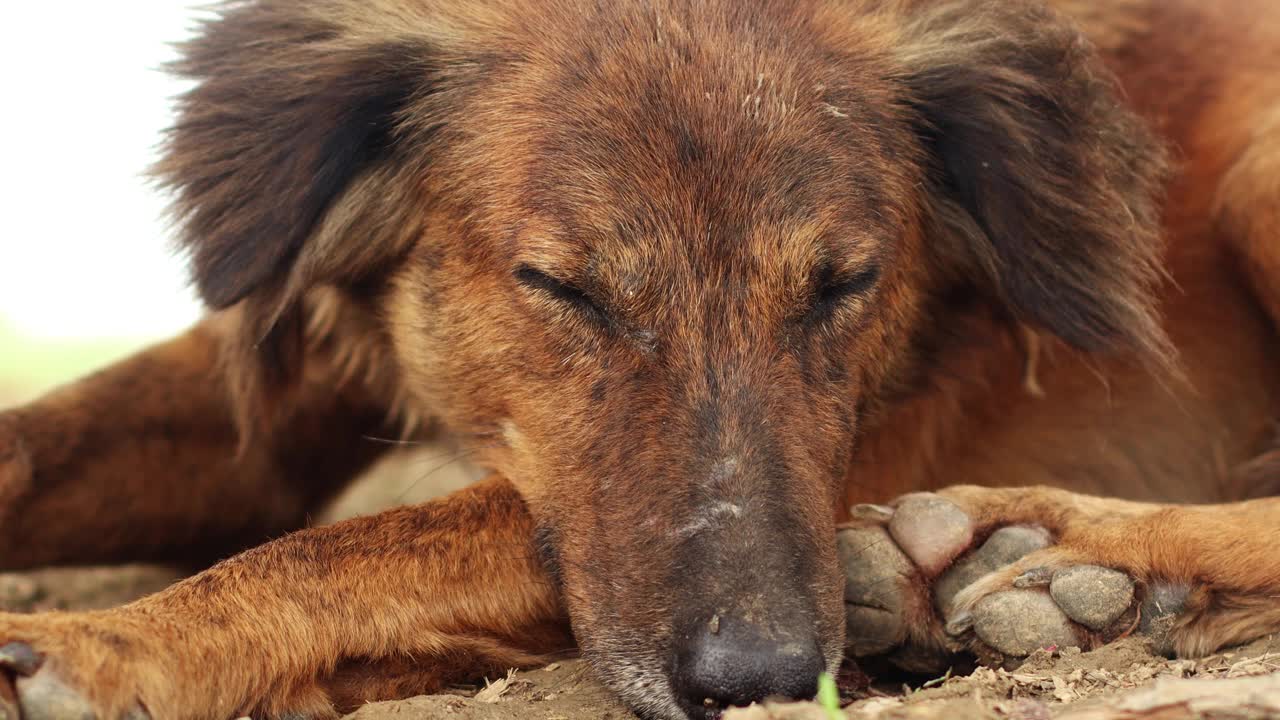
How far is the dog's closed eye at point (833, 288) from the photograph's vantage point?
2859mm

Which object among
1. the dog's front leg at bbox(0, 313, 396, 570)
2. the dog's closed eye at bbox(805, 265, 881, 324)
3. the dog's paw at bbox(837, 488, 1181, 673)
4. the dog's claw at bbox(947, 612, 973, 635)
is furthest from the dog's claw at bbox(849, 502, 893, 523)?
the dog's front leg at bbox(0, 313, 396, 570)

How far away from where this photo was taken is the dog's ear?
316 cm

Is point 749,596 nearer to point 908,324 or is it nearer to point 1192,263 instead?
point 908,324

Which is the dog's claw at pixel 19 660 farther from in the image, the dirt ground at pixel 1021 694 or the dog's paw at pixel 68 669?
the dirt ground at pixel 1021 694

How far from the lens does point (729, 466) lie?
2.53 m

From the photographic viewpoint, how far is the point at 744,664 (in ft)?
7.32

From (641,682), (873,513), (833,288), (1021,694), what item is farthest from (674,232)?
(1021,694)

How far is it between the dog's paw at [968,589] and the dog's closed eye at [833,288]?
0.44 m

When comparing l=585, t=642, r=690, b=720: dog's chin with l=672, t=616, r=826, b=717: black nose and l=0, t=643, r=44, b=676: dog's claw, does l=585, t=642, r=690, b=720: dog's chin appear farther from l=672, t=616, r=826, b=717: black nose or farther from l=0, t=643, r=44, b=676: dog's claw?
l=0, t=643, r=44, b=676: dog's claw

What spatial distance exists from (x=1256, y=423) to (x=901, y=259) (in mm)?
1636

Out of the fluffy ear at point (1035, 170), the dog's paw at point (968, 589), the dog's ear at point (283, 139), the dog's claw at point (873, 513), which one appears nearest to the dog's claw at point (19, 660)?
the dog's ear at point (283, 139)

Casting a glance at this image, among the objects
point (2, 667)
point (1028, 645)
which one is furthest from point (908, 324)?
point (2, 667)

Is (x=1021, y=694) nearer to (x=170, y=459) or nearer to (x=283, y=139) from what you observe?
(x=283, y=139)

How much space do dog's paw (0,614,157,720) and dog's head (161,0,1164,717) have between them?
0.83m
